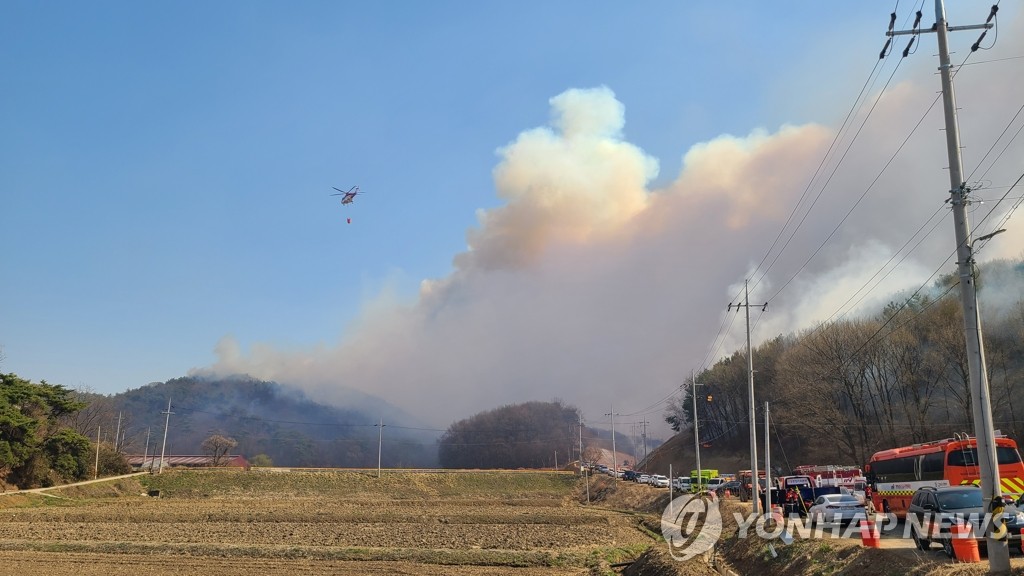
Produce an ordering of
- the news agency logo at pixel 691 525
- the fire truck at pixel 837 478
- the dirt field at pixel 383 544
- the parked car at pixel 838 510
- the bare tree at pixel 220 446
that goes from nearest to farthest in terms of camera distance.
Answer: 1. the dirt field at pixel 383 544
2. the parked car at pixel 838 510
3. the news agency logo at pixel 691 525
4. the fire truck at pixel 837 478
5. the bare tree at pixel 220 446

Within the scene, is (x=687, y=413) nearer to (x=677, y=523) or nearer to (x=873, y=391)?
(x=873, y=391)

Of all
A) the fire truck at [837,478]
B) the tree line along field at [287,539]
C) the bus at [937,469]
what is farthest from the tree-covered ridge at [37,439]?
the bus at [937,469]

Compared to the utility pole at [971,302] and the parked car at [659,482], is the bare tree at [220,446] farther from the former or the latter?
the utility pole at [971,302]

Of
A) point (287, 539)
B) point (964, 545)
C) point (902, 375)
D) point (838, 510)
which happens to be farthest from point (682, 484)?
point (964, 545)

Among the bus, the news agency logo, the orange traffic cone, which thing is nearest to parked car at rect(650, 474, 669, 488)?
the news agency logo

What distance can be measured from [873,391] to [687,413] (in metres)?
59.2

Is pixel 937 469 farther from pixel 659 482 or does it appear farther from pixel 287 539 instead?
pixel 659 482

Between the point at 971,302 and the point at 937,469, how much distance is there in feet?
73.9

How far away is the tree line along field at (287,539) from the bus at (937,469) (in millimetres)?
13958

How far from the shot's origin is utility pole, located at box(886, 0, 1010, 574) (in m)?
16.3

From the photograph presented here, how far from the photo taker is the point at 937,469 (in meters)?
35.8

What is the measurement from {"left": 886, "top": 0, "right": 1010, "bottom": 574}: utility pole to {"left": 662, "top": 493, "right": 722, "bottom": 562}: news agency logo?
13.8 m

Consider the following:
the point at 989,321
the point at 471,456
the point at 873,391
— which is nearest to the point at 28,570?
the point at 989,321

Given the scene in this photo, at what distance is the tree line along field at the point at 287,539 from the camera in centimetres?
3328
